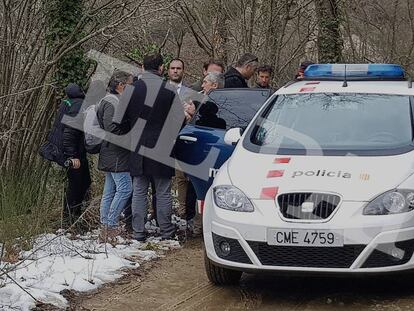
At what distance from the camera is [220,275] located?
20.6ft

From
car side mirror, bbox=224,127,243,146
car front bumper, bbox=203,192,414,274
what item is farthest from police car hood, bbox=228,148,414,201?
car side mirror, bbox=224,127,243,146

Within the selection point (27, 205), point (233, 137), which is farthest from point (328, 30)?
point (233, 137)

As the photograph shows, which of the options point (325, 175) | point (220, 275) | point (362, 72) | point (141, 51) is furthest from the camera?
point (141, 51)

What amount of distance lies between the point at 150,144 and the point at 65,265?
1730 millimetres

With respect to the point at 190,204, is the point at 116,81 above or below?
above

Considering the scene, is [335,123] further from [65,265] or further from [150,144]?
[65,265]

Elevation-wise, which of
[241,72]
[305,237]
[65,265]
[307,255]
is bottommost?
[65,265]

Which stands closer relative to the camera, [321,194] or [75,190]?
[321,194]

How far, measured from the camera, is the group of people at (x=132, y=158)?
25.5 feet

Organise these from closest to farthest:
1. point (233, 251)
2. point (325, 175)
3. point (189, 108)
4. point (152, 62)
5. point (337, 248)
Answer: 1. point (337, 248)
2. point (325, 175)
3. point (233, 251)
4. point (152, 62)
5. point (189, 108)

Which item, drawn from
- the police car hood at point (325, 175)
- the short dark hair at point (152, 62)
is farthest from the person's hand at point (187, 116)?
the police car hood at point (325, 175)

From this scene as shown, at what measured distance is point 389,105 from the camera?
6672 mm

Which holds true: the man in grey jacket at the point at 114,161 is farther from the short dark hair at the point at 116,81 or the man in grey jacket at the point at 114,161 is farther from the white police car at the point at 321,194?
the white police car at the point at 321,194

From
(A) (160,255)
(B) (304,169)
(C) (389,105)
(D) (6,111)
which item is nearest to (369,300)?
(B) (304,169)
